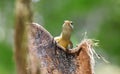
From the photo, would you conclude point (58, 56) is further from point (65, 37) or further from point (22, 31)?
point (22, 31)

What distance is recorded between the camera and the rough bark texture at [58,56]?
850 millimetres

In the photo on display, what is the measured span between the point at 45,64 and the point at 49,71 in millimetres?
22

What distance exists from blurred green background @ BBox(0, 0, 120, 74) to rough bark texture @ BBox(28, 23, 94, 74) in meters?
1.97

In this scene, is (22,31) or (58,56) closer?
(22,31)

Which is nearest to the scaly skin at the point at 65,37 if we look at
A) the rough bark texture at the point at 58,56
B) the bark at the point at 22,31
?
the rough bark texture at the point at 58,56

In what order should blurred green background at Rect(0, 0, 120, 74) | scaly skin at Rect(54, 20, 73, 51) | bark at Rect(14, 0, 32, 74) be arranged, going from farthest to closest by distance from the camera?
blurred green background at Rect(0, 0, 120, 74), scaly skin at Rect(54, 20, 73, 51), bark at Rect(14, 0, 32, 74)

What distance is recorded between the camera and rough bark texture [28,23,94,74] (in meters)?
0.85

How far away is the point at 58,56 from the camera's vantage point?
0.90 meters

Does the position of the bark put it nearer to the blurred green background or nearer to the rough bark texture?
the rough bark texture

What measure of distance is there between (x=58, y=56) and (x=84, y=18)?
2.35 metres

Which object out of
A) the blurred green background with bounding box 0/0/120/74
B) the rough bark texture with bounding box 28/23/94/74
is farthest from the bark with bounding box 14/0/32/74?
the blurred green background with bounding box 0/0/120/74

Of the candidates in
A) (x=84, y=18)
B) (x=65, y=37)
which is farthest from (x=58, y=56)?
(x=84, y=18)

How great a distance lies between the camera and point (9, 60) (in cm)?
272

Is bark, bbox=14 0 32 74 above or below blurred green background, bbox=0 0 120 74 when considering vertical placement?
below
